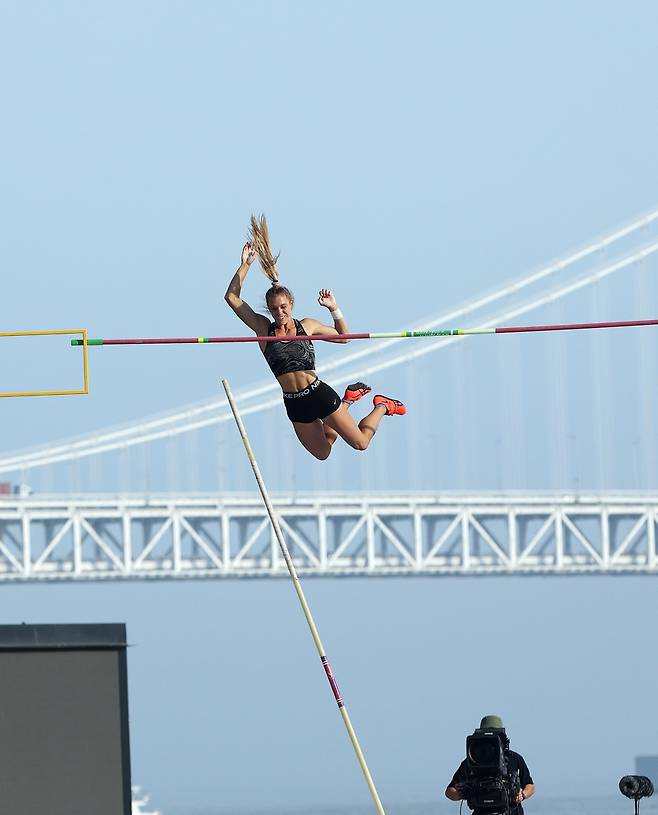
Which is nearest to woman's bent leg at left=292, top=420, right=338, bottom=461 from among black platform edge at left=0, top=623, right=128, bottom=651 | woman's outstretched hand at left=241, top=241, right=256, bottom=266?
woman's outstretched hand at left=241, top=241, right=256, bottom=266

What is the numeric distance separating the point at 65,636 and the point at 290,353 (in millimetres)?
2578

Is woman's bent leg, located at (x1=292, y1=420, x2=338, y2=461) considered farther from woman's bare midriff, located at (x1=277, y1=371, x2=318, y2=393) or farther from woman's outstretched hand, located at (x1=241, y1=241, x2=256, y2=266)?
woman's outstretched hand, located at (x1=241, y1=241, x2=256, y2=266)

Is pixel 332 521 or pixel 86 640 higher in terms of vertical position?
pixel 332 521

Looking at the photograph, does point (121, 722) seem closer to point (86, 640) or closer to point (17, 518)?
point (86, 640)

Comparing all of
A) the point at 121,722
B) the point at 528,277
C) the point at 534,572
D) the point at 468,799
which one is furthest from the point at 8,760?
the point at 528,277

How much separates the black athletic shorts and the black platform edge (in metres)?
2.17

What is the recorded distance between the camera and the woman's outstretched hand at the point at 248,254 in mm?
14727

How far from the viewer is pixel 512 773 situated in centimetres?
1319

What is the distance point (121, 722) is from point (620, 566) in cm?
5834

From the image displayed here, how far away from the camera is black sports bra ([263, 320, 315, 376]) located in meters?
Answer: 15.1

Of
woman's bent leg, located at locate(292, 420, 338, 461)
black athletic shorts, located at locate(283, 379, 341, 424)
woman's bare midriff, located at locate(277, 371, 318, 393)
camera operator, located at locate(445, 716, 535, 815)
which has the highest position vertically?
woman's bare midriff, located at locate(277, 371, 318, 393)

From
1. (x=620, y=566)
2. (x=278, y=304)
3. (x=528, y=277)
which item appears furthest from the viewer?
(x=528, y=277)

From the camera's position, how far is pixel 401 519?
7406 centimetres

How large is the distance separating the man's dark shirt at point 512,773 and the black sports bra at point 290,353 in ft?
10.5
